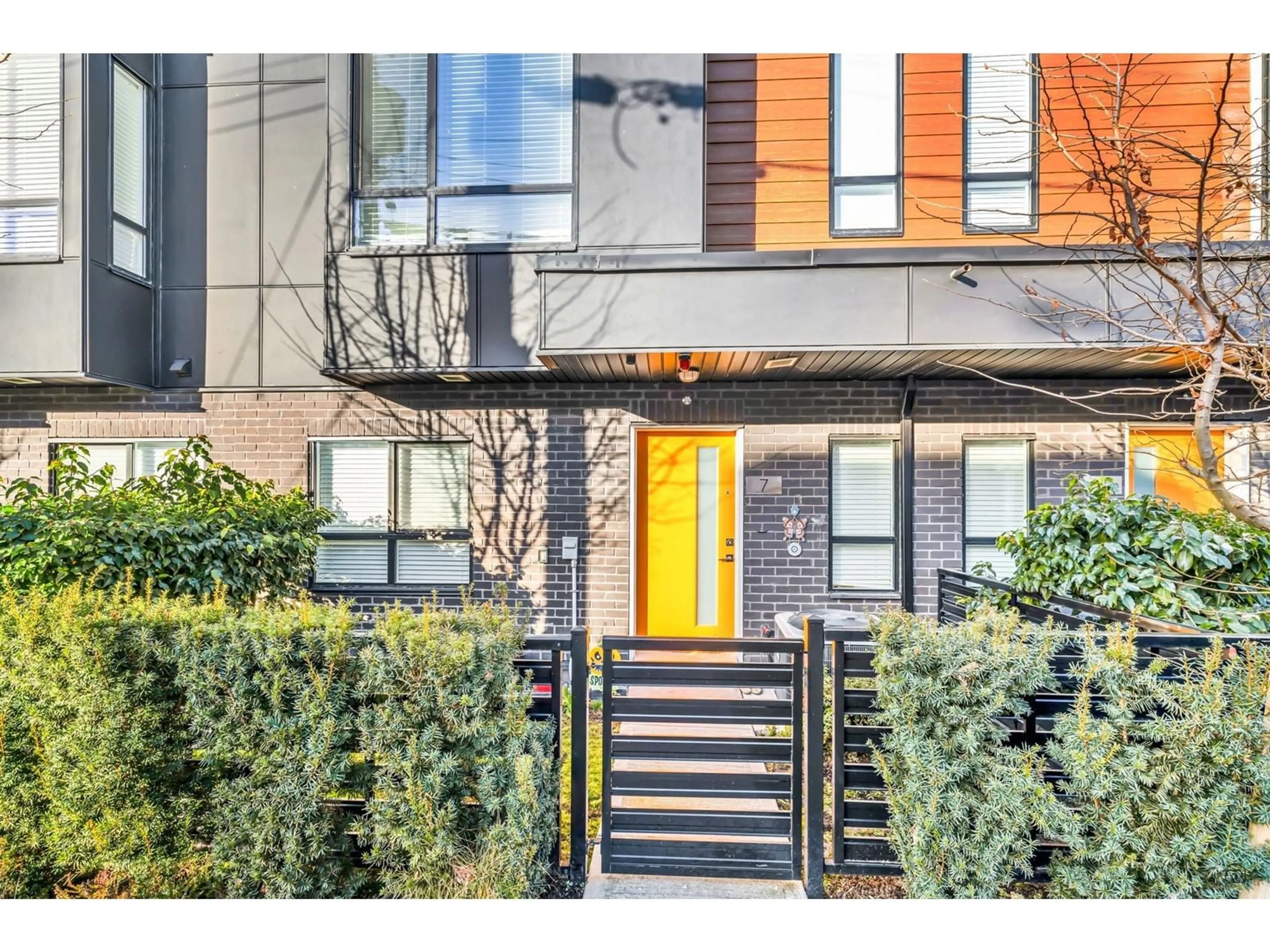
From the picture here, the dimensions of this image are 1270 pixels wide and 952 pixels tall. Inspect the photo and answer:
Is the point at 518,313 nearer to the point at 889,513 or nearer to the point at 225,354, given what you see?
the point at 225,354

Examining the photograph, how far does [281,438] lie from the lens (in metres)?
5.92

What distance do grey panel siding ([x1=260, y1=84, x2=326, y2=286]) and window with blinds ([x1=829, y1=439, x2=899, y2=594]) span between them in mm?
5367

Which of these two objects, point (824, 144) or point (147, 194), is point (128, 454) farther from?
point (824, 144)

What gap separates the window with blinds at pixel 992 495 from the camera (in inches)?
223

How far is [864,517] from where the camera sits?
5.75 m

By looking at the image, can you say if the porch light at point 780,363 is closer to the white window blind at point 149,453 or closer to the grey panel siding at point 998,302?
the grey panel siding at point 998,302

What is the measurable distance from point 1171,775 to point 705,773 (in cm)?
184

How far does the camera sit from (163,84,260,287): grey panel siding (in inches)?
232

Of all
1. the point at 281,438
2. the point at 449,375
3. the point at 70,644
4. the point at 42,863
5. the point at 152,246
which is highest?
the point at 152,246

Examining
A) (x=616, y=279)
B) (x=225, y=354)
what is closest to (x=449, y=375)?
(x=616, y=279)

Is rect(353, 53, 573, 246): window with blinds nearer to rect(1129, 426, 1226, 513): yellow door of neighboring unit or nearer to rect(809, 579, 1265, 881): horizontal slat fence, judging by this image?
rect(809, 579, 1265, 881): horizontal slat fence

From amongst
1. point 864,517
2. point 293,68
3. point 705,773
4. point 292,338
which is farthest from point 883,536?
point 293,68

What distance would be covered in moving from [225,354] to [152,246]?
1252mm

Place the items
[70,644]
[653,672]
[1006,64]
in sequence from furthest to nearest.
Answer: [1006,64] → [653,672] → [70,644]
